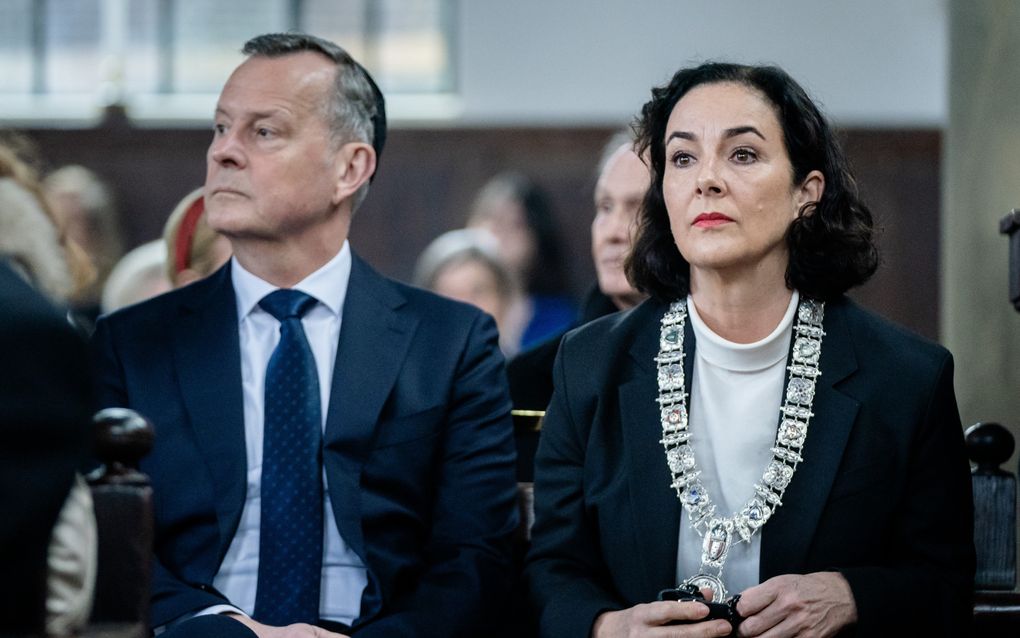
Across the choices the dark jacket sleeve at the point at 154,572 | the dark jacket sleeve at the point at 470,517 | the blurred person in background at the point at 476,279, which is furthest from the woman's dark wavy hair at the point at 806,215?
the blurred person in background at the point at 476,279

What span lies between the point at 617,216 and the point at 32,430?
7.72 ft

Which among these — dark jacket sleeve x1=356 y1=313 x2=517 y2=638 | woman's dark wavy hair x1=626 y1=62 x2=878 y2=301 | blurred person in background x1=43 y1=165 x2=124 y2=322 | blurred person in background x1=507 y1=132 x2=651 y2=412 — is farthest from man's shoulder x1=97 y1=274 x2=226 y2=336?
blurred person in background x1=43 y1=165 x2=124 y2=322

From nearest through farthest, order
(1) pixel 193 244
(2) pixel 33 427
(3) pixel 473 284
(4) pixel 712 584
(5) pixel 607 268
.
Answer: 1. (2) pixel 33 427
2. (4) pixel 712 584
3. (5) pixel 607 268
4. (1) pixel 193 244
5. (3) pixel 473 284

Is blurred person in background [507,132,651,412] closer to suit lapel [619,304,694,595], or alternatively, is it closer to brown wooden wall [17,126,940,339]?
suit lapel [619,304,694,595]

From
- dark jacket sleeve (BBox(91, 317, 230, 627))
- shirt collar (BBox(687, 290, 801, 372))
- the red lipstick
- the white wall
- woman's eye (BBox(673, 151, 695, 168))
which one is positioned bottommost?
dark jacket sleeve (BBox(91, 317, 230, 627))

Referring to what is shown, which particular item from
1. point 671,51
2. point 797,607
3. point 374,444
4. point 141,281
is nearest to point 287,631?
point 374,444

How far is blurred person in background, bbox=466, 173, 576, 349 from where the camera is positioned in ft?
25.0

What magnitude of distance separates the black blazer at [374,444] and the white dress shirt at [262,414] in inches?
1.5

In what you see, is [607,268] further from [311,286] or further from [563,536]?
[563,536]

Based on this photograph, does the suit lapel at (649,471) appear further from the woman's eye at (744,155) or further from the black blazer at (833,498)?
the woman's eye at (744,155)

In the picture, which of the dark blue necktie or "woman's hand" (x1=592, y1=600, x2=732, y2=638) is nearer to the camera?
"woman's hand" (x1=592, y1=600, x2=732, y2=638)

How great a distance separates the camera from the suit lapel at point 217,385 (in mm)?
2994

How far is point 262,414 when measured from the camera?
3.11 metres

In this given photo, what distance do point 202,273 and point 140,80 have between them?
223 inches
